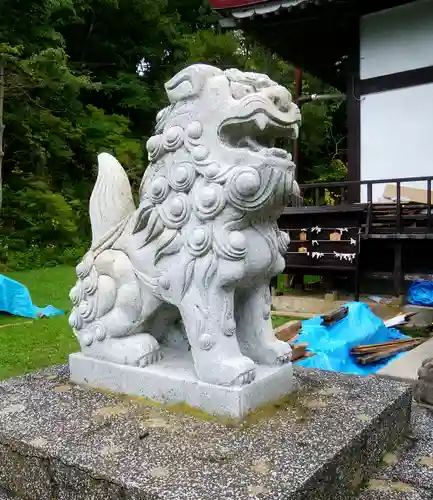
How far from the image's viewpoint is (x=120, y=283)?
2312 mm

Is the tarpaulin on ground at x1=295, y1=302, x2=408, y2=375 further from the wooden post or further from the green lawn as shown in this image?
the wooden post

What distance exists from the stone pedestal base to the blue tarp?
15.9 feet

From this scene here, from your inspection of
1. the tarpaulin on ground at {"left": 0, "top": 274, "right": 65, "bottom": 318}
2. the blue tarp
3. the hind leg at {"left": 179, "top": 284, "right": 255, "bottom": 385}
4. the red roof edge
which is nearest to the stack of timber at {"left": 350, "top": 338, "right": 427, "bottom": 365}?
the blue tarp

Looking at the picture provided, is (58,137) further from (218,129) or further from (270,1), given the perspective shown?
(218,129)

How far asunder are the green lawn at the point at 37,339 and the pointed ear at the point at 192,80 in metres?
2.96

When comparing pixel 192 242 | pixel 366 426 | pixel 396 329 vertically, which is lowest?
pixel 396 329

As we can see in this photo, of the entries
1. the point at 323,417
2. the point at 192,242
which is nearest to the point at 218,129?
the point at 192,242

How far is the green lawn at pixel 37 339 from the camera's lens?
177 inches

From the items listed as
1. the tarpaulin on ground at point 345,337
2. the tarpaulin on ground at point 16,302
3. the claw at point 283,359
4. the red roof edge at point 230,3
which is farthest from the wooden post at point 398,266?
the claw at point 283,359

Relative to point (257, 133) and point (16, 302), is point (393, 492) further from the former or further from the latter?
point (16, 302)

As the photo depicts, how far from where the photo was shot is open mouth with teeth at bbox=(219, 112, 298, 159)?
6.45ft

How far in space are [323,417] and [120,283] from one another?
1.00 metres

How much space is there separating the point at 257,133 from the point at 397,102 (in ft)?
19.5

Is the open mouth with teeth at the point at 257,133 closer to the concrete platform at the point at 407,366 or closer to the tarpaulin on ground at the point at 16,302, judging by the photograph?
the concrete platform at the point at 407,366
